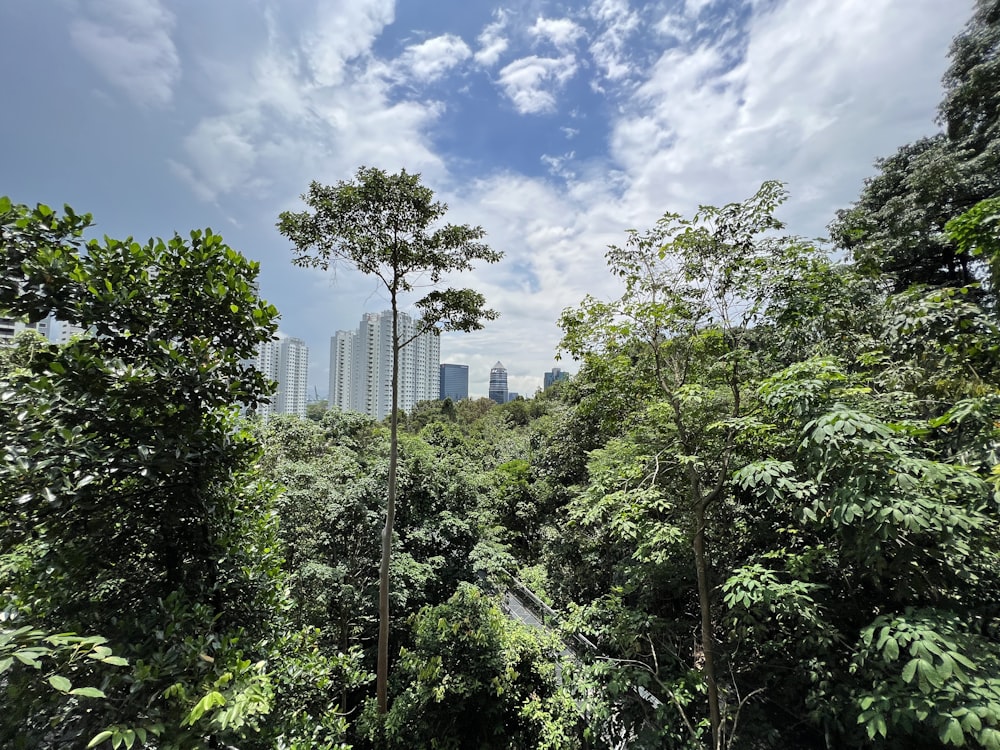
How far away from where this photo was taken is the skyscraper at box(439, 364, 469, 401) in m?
92.2

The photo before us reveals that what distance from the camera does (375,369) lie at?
4231cm

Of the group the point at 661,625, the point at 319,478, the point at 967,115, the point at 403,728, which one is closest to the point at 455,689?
the point at 403,728

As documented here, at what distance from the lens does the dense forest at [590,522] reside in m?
1.66

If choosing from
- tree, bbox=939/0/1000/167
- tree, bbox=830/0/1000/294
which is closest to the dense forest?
tree, bbox=830/0/1000/294

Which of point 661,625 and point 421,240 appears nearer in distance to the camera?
point 661,625

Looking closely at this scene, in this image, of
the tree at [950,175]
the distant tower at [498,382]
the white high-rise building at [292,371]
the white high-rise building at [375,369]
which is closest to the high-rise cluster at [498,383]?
the distant tower at [498,382]

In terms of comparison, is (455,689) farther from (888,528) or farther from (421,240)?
(421,240)

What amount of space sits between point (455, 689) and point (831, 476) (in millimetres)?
4909

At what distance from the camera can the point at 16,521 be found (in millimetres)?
1534

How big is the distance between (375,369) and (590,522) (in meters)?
40.6

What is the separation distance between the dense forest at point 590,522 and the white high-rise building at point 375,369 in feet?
106

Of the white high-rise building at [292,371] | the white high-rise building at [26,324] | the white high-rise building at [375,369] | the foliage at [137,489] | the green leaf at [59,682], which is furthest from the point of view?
the white high-rise building at [292,371]

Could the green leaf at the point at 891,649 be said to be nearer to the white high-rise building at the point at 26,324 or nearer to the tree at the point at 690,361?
the tree at the point at 690,361

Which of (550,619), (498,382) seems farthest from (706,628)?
(498,382)
